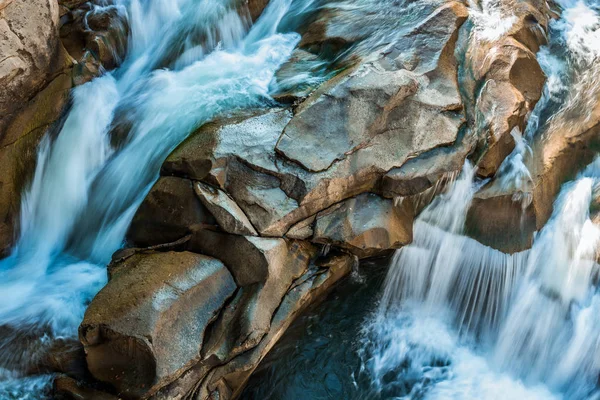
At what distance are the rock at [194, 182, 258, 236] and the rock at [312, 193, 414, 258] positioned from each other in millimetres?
585

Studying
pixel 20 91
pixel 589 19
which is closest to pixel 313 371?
pixel 20 91

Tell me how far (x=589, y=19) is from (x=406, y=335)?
4226mm

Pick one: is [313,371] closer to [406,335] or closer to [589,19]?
[406,335]

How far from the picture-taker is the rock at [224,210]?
4.24 m

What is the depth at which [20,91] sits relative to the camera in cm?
521

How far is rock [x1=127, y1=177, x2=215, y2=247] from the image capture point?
4375mm

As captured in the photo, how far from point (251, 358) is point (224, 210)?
1.10m

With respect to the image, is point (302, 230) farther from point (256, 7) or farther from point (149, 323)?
point (256, 7)

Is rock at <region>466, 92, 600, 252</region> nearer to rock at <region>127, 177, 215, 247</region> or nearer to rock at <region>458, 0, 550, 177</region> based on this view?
rock at <region>458, 0, 550, 177</region>

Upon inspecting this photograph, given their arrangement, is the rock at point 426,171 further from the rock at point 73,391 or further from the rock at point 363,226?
the rock at point 73,391

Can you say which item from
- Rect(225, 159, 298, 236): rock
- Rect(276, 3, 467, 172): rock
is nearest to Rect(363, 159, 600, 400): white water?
Rect(276, 3, 467, 172): rock

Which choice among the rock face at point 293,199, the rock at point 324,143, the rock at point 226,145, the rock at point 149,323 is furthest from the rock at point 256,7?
the rock at point 149,323

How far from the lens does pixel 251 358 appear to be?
4039 mm

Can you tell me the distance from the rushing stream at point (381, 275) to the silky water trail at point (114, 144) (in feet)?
0.05
